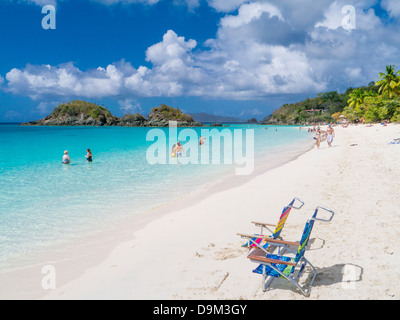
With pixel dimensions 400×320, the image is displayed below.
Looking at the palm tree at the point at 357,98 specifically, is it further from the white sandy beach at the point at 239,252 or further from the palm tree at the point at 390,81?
the white sandy beach at the point at 239,252

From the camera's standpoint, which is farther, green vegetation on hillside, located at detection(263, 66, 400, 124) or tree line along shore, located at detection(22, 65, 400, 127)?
tree line along shore, located at detection(22, 65, 400, 127)

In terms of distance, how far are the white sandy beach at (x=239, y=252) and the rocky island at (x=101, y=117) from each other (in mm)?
141726

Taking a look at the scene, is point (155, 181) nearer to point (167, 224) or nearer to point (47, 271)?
point (167, 224)

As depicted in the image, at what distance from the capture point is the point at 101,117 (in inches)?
6437

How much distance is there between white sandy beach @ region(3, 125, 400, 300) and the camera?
4047 mm

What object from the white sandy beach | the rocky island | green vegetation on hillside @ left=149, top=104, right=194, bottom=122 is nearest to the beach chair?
the white sandy beach

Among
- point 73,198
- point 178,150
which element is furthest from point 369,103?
point 73,198

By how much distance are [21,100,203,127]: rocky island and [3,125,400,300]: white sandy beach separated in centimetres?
14173

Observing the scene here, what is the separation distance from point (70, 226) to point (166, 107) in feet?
519

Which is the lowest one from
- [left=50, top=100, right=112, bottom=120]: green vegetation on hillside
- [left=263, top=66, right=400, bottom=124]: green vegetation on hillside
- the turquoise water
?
the turquoise water

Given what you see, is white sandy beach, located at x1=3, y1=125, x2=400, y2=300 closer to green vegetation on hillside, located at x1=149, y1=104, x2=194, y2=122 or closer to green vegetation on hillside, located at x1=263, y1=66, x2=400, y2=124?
green vegetation on hillside, located at x1=263, y1=66, x2=400, y2=124

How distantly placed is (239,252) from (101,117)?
17083 cm

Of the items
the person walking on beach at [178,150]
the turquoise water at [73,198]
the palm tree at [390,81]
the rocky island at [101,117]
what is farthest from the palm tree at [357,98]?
the rocky island at [101,117]
